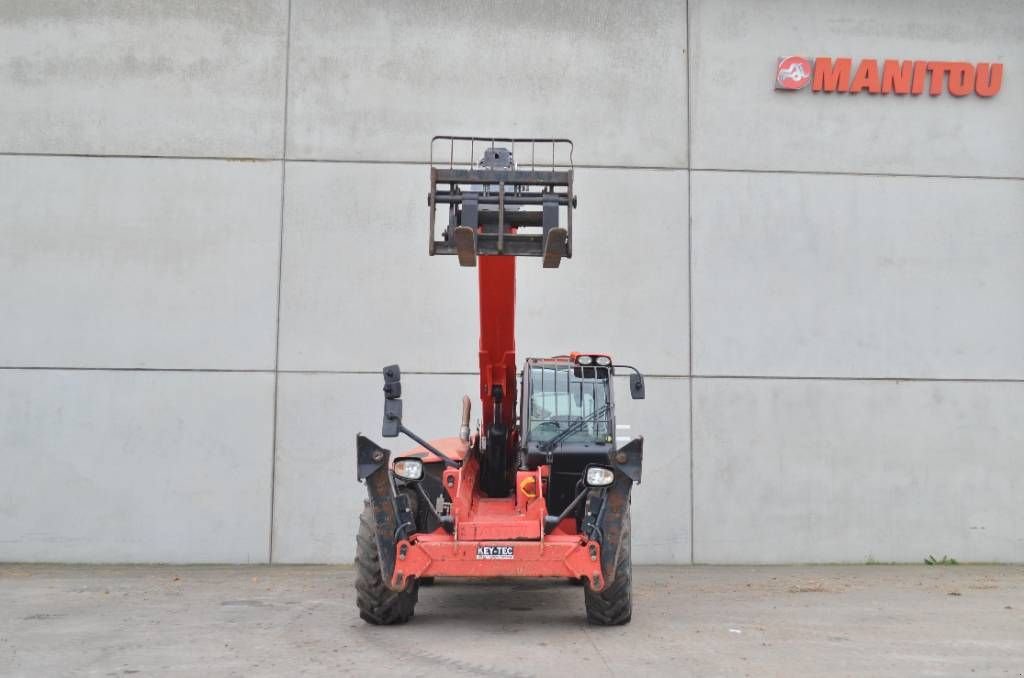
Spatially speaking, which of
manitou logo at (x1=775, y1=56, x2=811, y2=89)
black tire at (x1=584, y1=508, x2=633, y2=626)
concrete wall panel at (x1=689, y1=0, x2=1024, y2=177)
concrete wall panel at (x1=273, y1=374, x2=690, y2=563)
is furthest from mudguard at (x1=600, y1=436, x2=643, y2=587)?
manitou logo at (x1=775, y1=56, x2=811, y2=89)

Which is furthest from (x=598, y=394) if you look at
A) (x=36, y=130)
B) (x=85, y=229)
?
(x=36, y=130)

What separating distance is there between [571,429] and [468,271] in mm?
5836

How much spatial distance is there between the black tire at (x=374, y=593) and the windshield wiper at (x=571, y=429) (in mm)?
1862

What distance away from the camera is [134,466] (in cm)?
1572

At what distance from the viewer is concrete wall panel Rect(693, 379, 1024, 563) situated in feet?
53.0

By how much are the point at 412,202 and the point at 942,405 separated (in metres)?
8.57

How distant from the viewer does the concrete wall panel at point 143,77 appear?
16.2 m

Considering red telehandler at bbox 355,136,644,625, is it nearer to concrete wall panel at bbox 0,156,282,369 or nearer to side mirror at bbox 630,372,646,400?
side mirror at bbox 630,372,646,400

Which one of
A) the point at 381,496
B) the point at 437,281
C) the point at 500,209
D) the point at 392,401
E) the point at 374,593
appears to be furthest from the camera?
the point at 437,281

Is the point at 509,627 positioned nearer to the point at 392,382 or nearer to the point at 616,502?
the point at 616,502

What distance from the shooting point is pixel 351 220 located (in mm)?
16234

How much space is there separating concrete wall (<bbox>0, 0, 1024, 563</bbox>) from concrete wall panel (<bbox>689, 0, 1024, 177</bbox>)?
0.15 ft

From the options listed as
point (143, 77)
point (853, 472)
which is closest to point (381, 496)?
point (853, 472)

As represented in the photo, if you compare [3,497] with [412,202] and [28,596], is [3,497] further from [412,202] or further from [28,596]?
[412,202]
